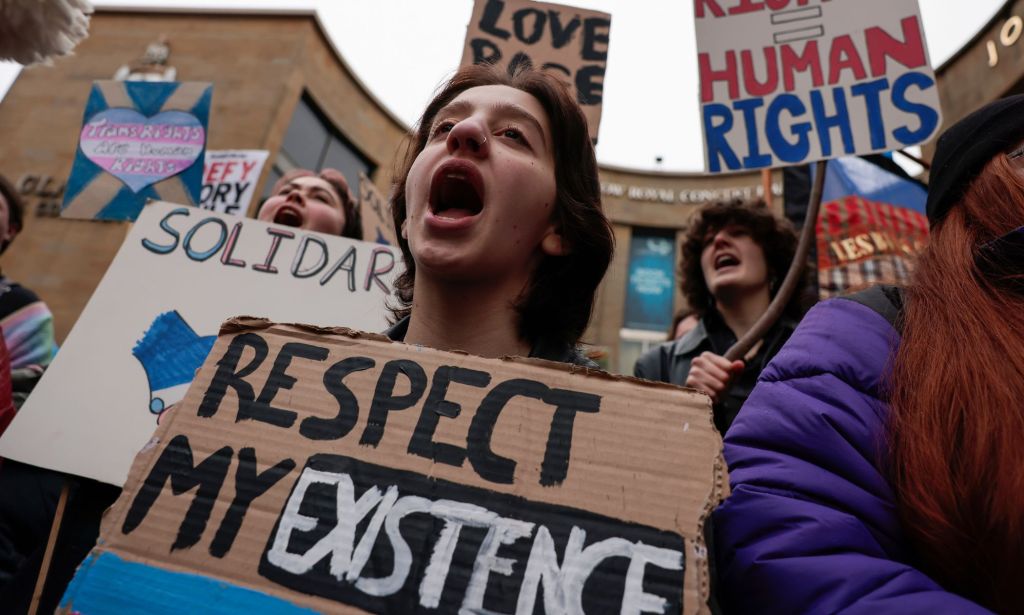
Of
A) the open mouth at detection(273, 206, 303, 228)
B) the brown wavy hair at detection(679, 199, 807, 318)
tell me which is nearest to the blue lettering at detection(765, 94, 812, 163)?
the brown wavy hair at detection(679, 199, 807, 318)

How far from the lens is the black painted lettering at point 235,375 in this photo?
2.79ft

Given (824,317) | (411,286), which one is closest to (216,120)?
(411,286)

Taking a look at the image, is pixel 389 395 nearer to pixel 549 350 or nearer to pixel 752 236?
pixel 549 350

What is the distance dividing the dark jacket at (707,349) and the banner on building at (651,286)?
11818 millimetres

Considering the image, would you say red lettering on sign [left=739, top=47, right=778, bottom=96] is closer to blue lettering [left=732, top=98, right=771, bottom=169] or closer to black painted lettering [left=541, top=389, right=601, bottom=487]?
blue lettering [left=732, top=98, right=771, bottom=169]

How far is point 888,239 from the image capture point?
3705 millimetres

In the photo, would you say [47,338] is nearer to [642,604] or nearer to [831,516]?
[642,604]

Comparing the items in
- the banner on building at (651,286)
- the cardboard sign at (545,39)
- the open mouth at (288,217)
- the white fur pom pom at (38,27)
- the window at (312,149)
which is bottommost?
the white fur pom pom at (38,27)

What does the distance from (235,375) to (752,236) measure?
7.81ft

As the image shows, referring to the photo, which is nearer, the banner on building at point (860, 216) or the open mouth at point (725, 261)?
the open mouth at point (725, 261)

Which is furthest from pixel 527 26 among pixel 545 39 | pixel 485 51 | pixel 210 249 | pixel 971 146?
pixel 971 146

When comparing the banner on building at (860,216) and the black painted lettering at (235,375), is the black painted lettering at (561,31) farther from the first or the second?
the black painted lettering at (235,375)

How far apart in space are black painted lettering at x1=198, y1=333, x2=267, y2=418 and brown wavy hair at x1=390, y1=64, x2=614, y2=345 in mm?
608

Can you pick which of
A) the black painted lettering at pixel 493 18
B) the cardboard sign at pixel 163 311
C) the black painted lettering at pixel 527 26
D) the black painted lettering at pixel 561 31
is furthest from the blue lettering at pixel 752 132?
the cardboard sign at pixel 163 311
